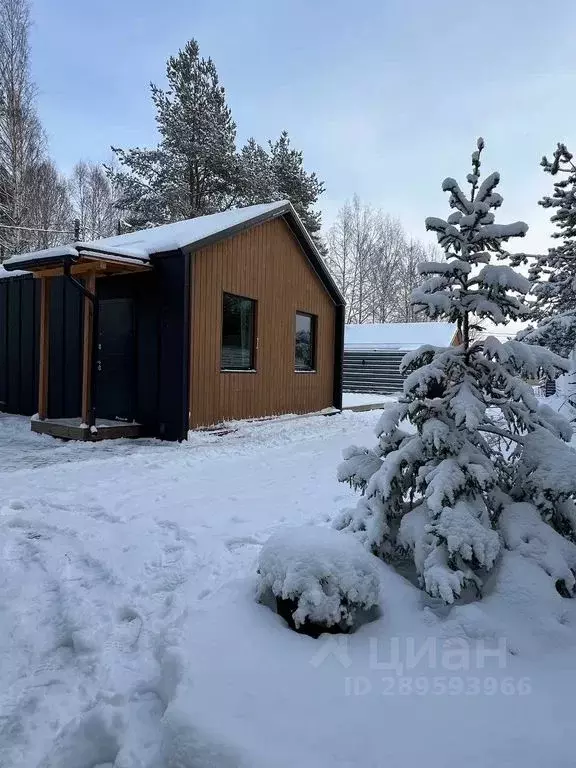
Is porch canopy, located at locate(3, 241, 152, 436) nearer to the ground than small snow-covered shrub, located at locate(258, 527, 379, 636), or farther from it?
farther from it

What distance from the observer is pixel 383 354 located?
66.8 ft

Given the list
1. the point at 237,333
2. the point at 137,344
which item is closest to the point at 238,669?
the point at 137,344

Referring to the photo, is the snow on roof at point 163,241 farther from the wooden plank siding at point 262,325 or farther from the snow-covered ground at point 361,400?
the snow-covered ground at point 361,400

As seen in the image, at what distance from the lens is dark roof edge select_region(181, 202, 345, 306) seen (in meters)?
7.57

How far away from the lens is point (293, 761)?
4.91 ft

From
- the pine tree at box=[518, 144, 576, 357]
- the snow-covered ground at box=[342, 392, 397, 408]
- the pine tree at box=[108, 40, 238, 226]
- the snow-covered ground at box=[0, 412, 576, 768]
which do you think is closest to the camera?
the snow-covered ground at box=[0, 412, 576, 768]

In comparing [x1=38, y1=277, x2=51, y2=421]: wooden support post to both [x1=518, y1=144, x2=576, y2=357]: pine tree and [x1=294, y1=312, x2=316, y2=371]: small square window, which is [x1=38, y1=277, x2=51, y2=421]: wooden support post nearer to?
[x1=294, y1=312, x2=316, y2=371]: small square window

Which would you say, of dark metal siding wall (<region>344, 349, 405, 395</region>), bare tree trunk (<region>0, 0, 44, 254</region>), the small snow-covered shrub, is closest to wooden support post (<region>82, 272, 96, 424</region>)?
the small snow-covered shrub

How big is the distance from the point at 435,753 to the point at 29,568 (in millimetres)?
2440

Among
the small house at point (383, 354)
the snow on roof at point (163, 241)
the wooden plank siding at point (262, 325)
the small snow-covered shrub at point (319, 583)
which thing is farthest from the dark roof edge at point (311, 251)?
the small house at point (383, 354)

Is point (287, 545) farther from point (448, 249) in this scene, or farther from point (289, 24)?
point (289, 24)

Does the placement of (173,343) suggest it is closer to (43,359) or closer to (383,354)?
(43,359)

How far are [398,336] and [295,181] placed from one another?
7.67 m

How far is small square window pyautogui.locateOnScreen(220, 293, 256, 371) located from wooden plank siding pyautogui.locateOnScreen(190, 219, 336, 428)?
0.38ft
